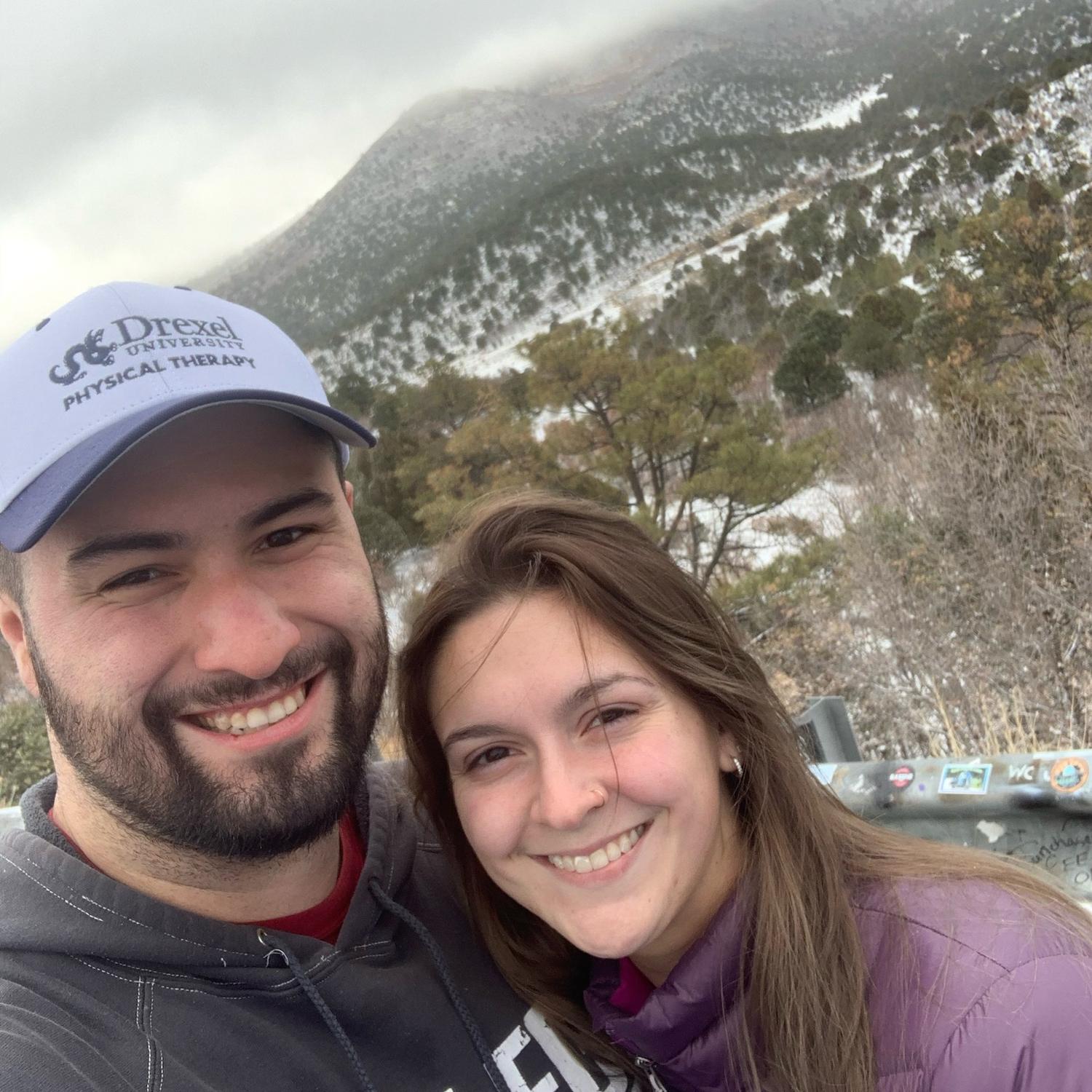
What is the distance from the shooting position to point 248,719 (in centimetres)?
125

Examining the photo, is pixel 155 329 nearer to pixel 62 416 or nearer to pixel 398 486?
pixel 62 416

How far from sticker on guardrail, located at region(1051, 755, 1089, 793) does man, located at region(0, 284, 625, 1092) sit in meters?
1.66

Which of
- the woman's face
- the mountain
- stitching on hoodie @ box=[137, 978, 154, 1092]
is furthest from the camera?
the mountain

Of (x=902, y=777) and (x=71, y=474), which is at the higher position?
(x=71, y=474)

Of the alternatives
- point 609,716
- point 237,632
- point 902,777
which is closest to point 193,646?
point 237,632

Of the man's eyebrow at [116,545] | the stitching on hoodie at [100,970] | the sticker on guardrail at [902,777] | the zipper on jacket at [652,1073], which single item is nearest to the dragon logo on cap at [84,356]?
the man's eyebrow at [116,545]

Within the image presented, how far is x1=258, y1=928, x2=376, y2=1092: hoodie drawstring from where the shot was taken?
42.8 inches

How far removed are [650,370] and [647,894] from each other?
12030 mm

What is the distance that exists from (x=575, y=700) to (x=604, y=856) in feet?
0.78

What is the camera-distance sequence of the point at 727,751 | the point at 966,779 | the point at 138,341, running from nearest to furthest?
the point at 138,341, the point at 727,751, the point at 966,779

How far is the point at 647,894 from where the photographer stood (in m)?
1.27

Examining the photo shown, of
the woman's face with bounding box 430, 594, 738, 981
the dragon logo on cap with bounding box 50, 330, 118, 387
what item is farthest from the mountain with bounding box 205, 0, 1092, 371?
the dragon logo on cap with bounding box 50, 330, 118, 387

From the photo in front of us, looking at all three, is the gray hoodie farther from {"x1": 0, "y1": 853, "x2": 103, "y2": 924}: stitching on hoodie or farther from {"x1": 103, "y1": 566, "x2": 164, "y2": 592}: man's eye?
{"x1": 103, "y1": 566, "x2": 164, "y2": 592}: man's eye

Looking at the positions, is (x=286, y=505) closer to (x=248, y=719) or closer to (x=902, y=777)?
(x=248, y=719)
